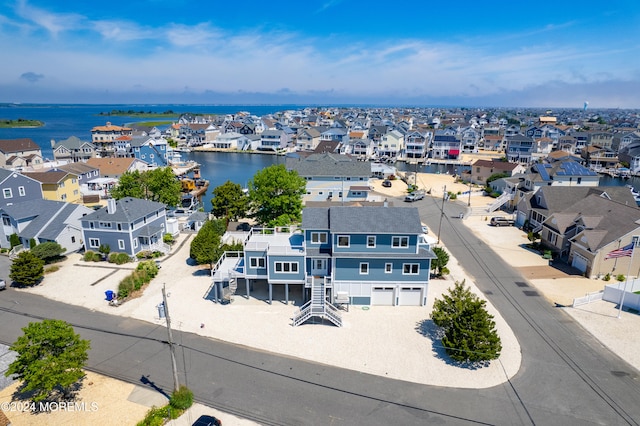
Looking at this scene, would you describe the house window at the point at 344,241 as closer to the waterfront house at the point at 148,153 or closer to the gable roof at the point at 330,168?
the gable roof at the point at 330,168

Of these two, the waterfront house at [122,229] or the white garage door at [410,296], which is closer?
the white garage door at [410,296]

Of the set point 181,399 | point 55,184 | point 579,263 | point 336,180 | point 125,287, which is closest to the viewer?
point 181,399

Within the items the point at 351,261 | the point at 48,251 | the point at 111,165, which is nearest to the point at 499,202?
the point at 351,261

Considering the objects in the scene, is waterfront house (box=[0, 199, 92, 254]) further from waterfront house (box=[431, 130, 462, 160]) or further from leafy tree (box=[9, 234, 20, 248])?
waterfront house (box=[431, 130, 462, 160])

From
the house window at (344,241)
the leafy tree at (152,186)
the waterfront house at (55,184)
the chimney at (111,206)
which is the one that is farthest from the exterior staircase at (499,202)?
the waterfront house at (55,184)

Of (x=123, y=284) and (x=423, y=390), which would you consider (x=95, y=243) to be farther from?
(x=423, y=390)

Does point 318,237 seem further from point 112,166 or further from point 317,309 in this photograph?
point 112,166

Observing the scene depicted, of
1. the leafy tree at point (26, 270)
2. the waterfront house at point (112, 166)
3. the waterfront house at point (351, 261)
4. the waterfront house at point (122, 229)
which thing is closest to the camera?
the waterfront house at point (351, 261)
